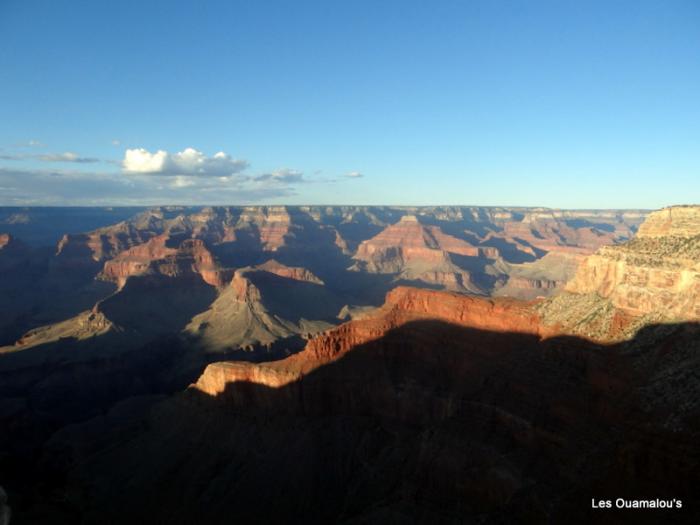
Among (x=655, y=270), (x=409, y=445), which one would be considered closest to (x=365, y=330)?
(x=409, y=445)

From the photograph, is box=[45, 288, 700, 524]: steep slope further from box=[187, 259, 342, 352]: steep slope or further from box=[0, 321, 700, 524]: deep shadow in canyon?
box=[187, 259, 342, 352]: steep slope

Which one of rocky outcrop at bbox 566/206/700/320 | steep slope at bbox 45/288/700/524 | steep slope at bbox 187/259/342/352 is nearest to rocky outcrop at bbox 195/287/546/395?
steep slope at bbox 45/288/700/524

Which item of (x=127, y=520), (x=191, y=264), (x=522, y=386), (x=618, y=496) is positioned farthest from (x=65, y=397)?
(x=618, y=496)

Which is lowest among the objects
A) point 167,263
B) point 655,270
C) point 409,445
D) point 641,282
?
point 409,445

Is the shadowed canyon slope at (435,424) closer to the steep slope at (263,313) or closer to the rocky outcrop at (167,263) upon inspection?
the steep slope at (263,313)

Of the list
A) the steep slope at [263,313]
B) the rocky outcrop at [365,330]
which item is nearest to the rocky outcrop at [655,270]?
the rocky outcrop at [365,330]

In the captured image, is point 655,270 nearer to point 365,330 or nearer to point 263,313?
point 365,330
